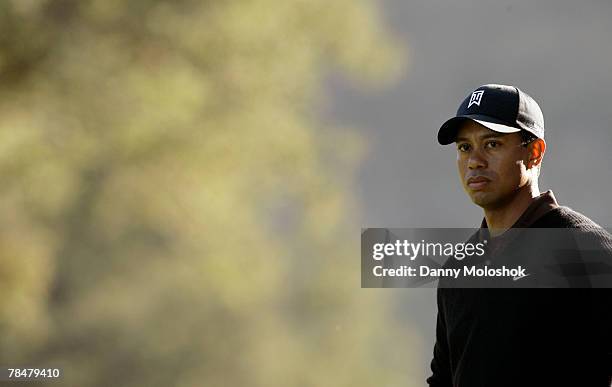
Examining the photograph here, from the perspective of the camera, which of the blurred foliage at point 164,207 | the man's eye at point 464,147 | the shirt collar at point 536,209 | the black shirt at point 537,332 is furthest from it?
the blurred foliage at point 164,207

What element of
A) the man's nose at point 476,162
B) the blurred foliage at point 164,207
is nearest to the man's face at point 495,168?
the man's nose at point 476,162

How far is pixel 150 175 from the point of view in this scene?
5.11m

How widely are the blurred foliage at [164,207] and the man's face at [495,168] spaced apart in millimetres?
3549

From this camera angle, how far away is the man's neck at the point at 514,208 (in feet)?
5.01

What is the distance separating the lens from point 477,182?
152 cm

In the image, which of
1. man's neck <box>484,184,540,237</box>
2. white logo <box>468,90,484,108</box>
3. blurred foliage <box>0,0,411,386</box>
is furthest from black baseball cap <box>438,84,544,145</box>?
blurred foliage <box>0,0,411,386</box>

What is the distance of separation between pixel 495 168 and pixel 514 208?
0.08 meters

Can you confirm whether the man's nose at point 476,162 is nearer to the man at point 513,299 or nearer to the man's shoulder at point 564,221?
the man at point 513,299

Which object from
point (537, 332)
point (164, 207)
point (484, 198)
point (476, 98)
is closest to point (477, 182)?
point (484, 198)

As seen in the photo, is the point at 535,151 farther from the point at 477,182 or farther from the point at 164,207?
the point at 164,207

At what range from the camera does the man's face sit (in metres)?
1.52

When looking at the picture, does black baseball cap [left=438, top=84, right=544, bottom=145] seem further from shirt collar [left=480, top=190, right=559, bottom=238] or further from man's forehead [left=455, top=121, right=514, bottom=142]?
shirt collar [left=480, top=190, right=559, bottom=238]

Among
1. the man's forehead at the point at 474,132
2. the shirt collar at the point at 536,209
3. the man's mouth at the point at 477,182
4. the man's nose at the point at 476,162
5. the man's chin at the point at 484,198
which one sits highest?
the man's forehead at the point at 474,132

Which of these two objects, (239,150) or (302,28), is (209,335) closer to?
(239,150)
